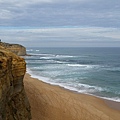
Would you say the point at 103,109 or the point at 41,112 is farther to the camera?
the point at 103,109

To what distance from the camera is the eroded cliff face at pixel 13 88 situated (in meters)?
11.4

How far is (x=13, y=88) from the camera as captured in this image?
13.1m

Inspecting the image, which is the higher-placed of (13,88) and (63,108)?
(13,88)

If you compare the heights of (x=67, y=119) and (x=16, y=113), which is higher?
(x=16, y=113)

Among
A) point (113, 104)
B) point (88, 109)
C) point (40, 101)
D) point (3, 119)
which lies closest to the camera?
point (3, 119)

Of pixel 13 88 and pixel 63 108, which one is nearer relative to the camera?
pixel 13 88

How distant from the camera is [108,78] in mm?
43469

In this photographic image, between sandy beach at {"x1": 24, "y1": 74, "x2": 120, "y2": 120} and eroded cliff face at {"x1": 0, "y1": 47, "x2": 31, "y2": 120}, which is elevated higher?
eroded cliff face at {"x1": 0, "y1": 47, "x2": 31, "y2": 120}

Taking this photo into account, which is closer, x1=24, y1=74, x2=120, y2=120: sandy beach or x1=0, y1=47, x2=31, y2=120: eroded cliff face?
x1=0, y1=47, x2=31, y2=120: eroded cliff face

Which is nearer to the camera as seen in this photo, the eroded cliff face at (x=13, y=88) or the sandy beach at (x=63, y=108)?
the eroded cliff face at (x=13, y=88)

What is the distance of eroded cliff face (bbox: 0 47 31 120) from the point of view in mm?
11378

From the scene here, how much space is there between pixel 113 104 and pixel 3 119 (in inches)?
686

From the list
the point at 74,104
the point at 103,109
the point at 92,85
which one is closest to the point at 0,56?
the point at 74,104

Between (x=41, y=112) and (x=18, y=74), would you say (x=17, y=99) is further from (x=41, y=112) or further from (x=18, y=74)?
(x=41, y=112)
